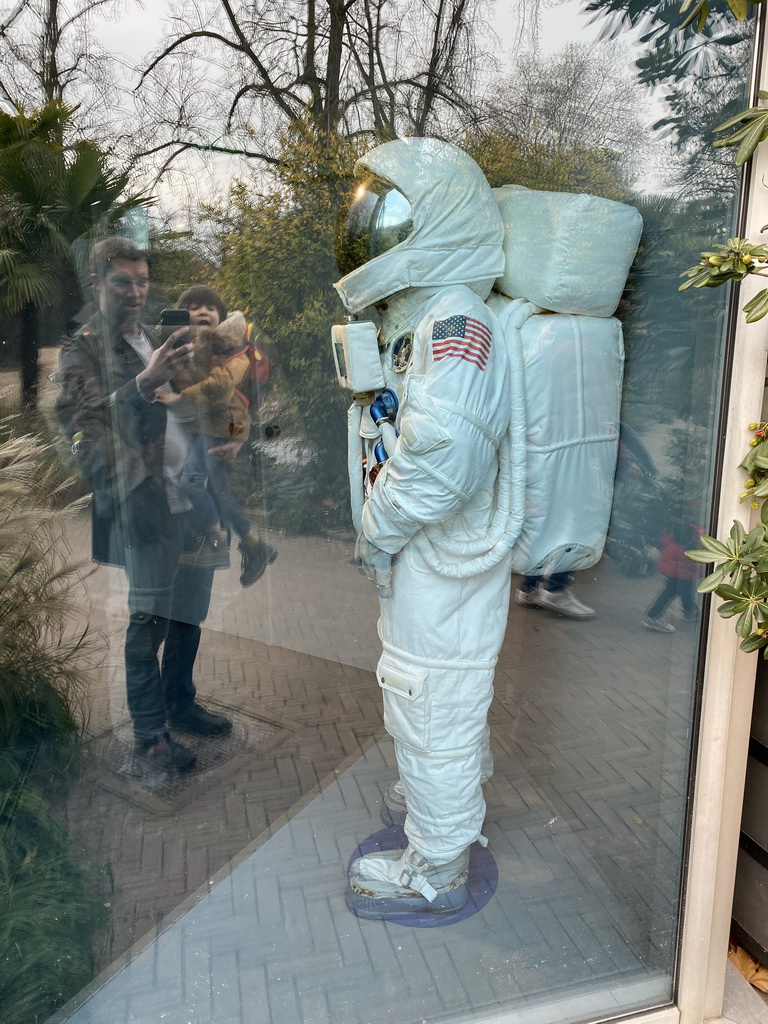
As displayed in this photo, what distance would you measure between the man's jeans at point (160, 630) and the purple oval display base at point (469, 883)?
0.69 meters

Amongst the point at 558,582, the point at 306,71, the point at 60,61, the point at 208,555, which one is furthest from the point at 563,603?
the point at 60,61

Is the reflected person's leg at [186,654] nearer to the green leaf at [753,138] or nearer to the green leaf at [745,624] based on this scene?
the green leaf at [745,624]

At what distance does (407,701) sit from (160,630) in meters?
0.88

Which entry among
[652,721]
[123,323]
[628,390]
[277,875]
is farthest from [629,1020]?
[123,323]

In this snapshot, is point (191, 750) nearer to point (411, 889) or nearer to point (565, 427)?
point (411, 889)

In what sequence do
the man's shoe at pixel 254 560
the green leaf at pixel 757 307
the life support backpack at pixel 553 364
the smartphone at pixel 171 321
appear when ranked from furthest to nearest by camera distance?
the man's shoe at pixel 254 560 < the smartphone at pixel 171 321 < the life support backpack at pixel 553 364 < the green leaf at pixel 757 307

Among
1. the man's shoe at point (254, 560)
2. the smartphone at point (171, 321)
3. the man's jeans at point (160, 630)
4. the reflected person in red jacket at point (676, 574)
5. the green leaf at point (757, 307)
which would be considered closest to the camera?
the green leaf at point (757, 307)

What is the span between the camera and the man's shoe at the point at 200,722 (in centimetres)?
229

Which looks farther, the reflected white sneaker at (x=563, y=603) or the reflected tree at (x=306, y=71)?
the reflected white sneaker at (x=563, y=603)

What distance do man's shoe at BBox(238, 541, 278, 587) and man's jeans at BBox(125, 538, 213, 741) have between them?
11 cm

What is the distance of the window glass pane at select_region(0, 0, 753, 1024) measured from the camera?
1.65 metres

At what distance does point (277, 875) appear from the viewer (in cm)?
203

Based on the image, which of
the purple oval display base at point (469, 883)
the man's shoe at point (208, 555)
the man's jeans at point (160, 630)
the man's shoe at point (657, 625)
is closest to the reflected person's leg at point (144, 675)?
the man's jeans at point (160, 630)

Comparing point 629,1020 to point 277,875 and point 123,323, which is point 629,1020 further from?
point 123,323
